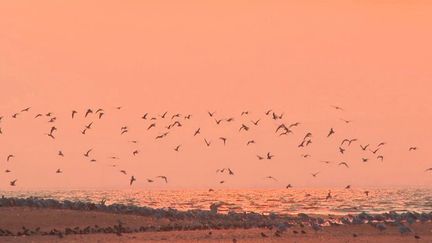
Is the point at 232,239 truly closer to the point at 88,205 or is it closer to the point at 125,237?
the point at 125,237

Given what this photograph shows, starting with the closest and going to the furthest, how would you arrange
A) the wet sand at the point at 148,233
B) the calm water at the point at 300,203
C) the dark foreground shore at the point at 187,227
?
the wet sand at the point at 148,233, the dark foreground shore at the point at 187,227, the calm water at the point at 300,203

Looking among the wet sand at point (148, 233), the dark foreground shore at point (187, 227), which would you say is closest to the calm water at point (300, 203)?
the dark foreground shore at point (187, 227)

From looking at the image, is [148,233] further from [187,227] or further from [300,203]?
[300,203]

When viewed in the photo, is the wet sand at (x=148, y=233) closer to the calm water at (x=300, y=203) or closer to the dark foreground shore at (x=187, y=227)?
the dark foreground shore at (x=187, y=227)

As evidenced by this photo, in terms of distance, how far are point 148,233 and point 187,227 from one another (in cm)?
372

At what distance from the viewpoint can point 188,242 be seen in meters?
49.4

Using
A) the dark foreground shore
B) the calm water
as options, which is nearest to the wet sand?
the dark foreground shore

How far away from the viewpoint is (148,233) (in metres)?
53.6

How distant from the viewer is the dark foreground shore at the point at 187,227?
169 ft

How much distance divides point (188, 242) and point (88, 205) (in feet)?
57.3

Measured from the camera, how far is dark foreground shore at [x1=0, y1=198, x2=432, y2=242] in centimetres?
5141

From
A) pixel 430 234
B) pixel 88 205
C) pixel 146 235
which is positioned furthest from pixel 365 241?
pixel 88 205

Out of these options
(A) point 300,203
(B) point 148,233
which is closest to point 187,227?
(B) point 148,233

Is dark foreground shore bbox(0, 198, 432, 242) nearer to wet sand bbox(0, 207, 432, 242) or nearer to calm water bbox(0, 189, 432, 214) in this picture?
wet sand bbox(0, 207, 432, 242)
